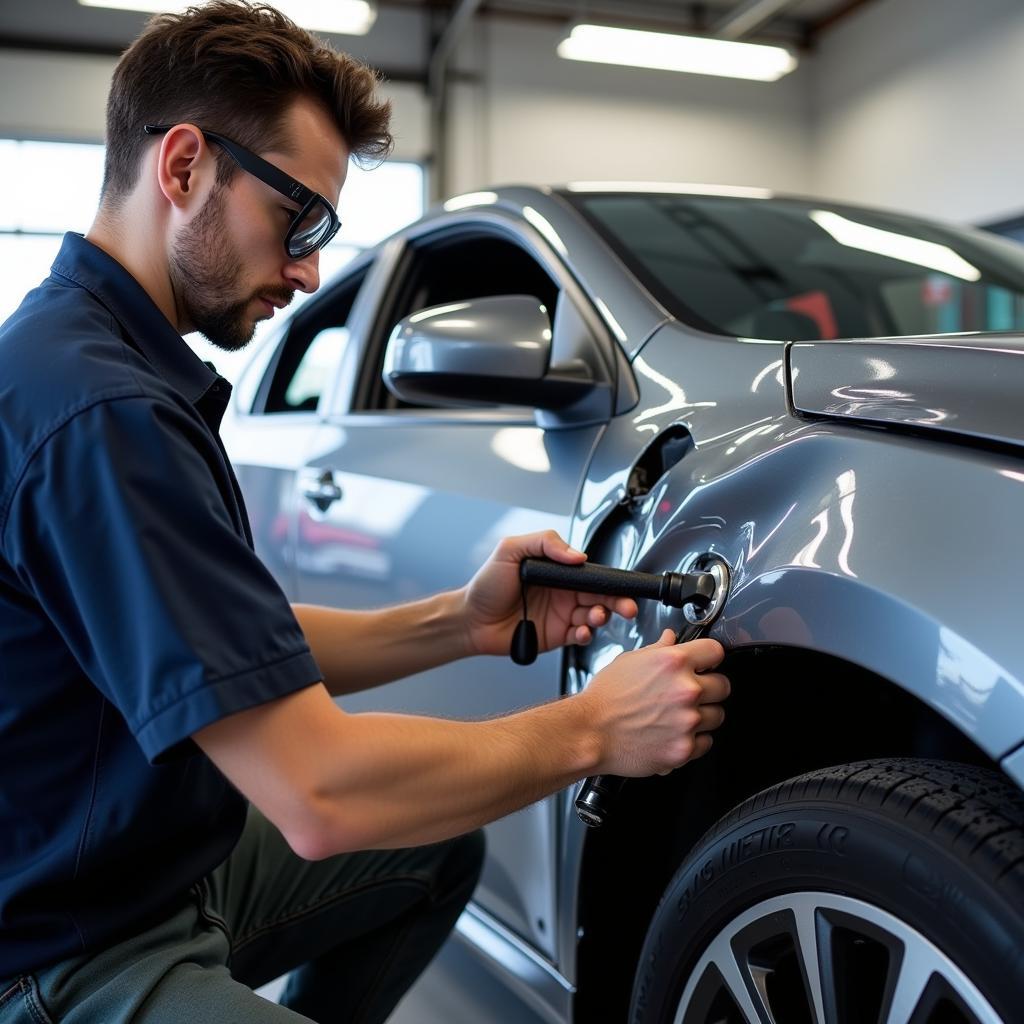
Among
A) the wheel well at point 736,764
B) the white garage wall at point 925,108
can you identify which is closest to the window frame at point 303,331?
the wheel well at point 736,764

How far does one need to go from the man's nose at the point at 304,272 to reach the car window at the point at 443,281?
0.90 meters

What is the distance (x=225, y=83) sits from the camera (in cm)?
112

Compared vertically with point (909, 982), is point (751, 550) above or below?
above

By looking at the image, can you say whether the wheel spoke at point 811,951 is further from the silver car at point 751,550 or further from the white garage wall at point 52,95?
the white garage wall at point 52,95

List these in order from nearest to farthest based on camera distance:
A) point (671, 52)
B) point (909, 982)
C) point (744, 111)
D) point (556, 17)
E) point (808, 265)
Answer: point (909, 982), point (808, 265), point (671, 52), point (556, 17), point (744, 111)

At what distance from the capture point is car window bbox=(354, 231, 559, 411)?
7.13ft

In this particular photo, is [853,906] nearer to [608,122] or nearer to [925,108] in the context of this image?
[925,108]

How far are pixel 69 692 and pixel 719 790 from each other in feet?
2.00

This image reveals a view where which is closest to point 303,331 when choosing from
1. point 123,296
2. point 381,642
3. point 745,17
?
point 381,642

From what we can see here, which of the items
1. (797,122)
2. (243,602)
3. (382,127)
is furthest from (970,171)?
(243,602)

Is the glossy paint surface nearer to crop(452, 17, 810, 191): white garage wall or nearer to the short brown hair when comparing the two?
the short brown hair

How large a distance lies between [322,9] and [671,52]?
8.17 ft

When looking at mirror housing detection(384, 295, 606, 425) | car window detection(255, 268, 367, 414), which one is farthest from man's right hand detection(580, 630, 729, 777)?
car window detection(255, 268, 367, 414)

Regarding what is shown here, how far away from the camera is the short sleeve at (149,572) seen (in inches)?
33.9
